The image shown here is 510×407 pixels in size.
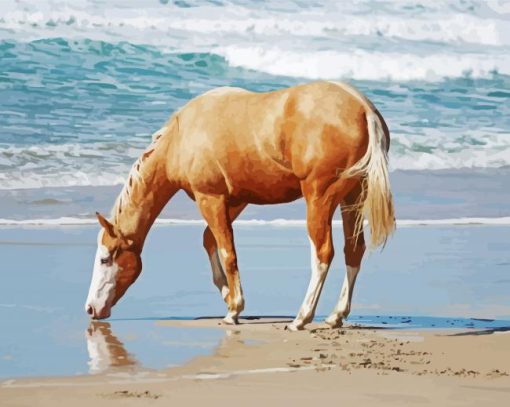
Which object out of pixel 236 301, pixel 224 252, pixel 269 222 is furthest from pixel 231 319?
pixel 269 222

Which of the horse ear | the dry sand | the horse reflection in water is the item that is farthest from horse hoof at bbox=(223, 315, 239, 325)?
the horse ear

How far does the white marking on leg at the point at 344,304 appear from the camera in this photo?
7.01 m

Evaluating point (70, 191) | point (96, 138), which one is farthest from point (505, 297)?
point (96, 138)

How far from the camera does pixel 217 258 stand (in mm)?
7617

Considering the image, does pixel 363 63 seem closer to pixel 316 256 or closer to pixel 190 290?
pixel 190 290

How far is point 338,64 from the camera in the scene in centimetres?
2256

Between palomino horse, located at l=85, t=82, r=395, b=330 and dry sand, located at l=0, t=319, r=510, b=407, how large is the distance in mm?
690

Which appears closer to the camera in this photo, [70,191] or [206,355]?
[206,355]

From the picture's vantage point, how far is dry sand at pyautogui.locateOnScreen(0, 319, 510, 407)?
4.72 meters

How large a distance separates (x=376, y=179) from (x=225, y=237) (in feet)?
3.44

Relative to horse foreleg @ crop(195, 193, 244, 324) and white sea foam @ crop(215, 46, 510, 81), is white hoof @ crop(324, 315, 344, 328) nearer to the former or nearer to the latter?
horse foreleg @ crop(195, 193, 244, 324)

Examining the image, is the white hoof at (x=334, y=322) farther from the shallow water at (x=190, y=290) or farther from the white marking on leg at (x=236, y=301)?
the white marking on leg at (x=236, y=301)

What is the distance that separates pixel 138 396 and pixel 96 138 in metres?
14.4

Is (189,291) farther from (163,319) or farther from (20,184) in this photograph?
(20,184)
